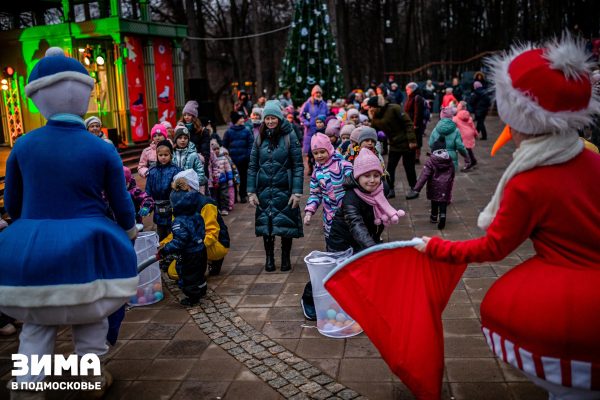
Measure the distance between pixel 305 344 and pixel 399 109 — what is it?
6743mm

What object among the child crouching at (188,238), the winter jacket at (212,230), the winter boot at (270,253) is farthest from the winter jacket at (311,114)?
the child crouching at (188,238)

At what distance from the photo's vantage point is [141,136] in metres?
18.9

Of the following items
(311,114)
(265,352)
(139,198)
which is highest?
(311,114)

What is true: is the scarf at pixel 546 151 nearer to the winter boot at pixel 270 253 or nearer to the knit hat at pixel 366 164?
the knit hat at pixel 366 164

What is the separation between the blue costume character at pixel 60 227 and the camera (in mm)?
3410

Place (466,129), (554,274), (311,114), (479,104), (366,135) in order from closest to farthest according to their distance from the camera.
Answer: (554,274) → (366,135) → (311,114) → (466,129) → (479,104)

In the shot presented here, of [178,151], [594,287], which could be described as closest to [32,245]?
[594,287]

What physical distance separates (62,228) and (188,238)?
233 cm

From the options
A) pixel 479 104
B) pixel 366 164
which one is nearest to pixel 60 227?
pixel 366 164

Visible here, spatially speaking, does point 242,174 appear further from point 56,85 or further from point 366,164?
point 56,85

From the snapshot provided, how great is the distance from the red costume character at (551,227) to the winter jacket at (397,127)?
24.5 ft

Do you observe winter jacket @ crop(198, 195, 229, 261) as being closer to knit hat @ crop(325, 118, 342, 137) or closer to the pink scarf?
the pink scarf

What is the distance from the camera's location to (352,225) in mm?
4785

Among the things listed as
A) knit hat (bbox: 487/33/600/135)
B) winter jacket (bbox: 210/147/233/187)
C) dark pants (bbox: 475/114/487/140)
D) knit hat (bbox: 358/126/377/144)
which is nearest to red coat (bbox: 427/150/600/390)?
knit hat (bbox: 487/33/600/135)
